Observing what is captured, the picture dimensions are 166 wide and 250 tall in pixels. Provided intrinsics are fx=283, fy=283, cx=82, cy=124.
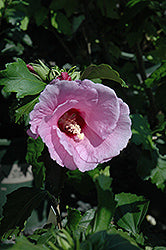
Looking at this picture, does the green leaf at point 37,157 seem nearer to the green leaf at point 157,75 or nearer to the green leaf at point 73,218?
the green leaf at point 73,218

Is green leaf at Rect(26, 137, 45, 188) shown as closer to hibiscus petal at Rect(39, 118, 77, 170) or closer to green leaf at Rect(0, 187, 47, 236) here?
green leaf at Rect(0, 187, 47, 236)

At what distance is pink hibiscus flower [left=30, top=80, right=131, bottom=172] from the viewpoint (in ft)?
2.29

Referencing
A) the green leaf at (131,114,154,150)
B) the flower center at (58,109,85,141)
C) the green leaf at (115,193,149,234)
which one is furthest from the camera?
the green leaf at (131,114,154,150)

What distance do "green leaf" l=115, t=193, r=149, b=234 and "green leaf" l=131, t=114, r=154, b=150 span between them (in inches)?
9.0

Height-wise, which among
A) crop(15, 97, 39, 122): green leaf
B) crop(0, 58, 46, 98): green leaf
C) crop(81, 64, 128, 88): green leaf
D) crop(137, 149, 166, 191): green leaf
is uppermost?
crop(81, 64, 128, 88): green leaf

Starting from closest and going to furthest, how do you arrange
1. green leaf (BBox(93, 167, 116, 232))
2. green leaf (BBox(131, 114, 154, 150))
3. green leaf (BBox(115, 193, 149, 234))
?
green leaf (BBox(93, 167, 116, 232)) → green leaf (BBox(115, 193, 149, 234)) → green leaf (BBox(131, 114, 154, 150))

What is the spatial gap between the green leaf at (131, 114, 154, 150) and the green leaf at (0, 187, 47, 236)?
0.45 meters

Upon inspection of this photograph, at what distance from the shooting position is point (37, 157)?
89 centimetres

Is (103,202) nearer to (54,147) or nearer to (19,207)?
(54,147)

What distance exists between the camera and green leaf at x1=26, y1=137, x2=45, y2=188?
88cm

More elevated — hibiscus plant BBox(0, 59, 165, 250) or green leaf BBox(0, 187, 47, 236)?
hibiscus plant BBox(0, 59, 165, 250)

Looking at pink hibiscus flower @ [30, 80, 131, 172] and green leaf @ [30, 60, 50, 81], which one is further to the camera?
green leaf @ [30, 60, 50, 81]

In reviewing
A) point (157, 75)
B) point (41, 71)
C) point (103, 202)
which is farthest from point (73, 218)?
point (157, 75)

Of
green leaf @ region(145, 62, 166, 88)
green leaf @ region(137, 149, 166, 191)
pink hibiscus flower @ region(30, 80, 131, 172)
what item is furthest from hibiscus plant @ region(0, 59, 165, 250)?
green leaf @ region(145, 62, 166, 88)
